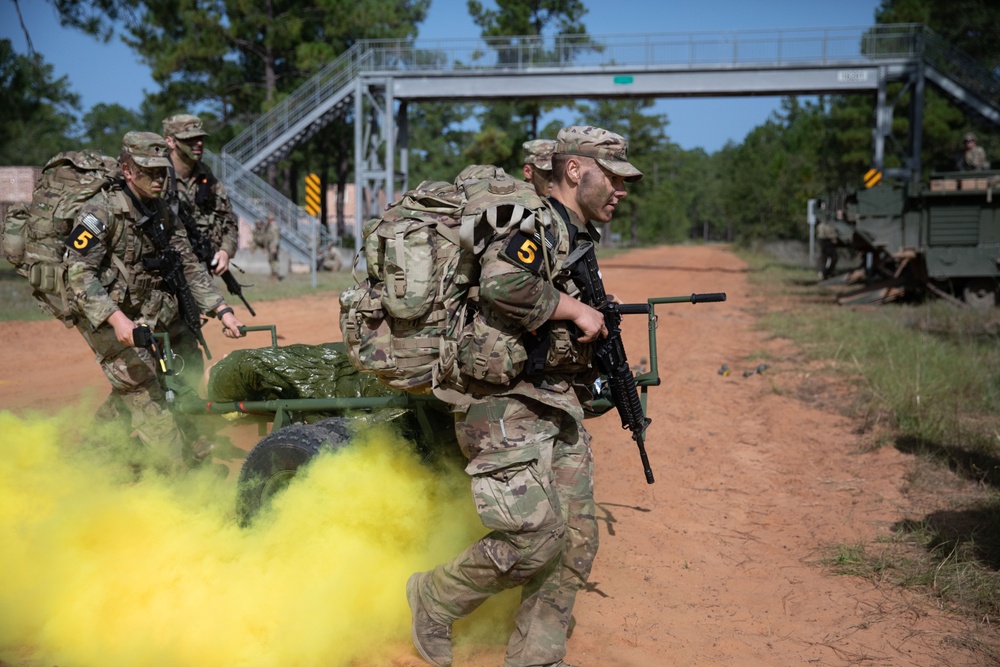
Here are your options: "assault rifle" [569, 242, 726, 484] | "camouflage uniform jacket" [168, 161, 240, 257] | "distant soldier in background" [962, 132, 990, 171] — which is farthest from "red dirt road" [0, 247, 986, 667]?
"distant soldier in background" [962, 132, 990, 171]

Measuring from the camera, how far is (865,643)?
3.79 m

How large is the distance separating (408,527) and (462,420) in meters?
0.80

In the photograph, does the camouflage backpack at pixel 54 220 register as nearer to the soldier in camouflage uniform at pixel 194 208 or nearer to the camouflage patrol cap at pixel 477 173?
the soldier in camouflage uniform at pixel 194 208

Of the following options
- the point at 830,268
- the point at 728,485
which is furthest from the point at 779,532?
the point at 830,268

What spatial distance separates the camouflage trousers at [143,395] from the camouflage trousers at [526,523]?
7.55 ft

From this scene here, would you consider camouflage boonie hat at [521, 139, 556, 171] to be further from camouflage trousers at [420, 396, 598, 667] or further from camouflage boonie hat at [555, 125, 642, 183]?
camouflage trousers at [420, 396, 598, 667]

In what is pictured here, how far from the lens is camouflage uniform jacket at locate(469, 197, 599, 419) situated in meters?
2.99

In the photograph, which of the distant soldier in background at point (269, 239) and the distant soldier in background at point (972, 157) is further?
the distant soldier in background at point (269, 239)

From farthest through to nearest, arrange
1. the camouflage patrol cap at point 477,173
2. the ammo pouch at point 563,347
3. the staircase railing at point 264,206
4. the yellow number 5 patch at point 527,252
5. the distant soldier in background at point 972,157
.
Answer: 1. the staircase railing at point 264,206
2. the distant soldier in background at point 972,157
3. the camouflage patrol cap at point 477,173
4. the ammo pouch at point 563,347
5. the yellow number 5 patch at point 527,252

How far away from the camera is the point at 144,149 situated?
4965mm

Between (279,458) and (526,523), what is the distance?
1.43m

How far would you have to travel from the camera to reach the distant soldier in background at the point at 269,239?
23375 millimetres

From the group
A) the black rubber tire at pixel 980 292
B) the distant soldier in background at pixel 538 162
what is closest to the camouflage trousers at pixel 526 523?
the distant soldier in background at pixel 538 162

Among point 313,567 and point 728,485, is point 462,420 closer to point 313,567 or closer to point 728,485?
A: point 313,567
